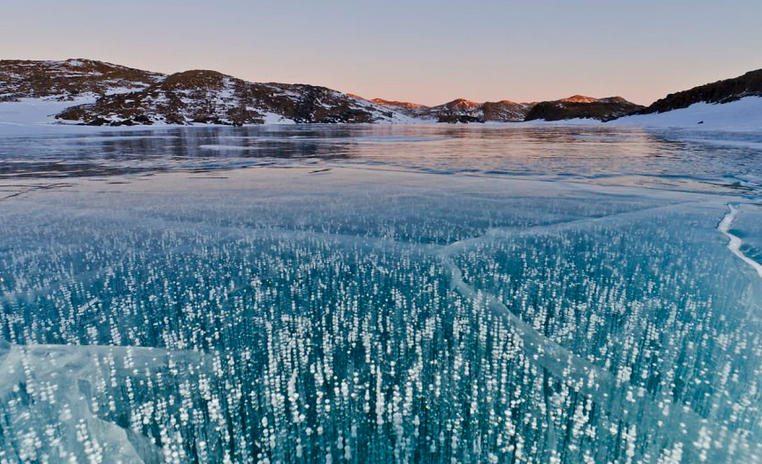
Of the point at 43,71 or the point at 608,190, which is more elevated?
the point at 43,71

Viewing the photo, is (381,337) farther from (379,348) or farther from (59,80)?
(59,80)

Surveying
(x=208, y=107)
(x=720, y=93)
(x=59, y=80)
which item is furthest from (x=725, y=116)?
(x=59, y=80)

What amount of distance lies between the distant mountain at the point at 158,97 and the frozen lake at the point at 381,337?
8973 cm

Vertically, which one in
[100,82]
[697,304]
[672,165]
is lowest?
[697,304]

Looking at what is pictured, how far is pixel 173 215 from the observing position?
903 cm

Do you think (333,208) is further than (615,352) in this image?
Yes

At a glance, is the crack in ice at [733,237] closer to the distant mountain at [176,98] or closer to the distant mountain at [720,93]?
the distant mountain at [176,98]

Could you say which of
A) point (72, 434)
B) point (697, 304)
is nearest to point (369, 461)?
point (72, 434)

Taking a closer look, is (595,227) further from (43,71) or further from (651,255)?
(43,71)

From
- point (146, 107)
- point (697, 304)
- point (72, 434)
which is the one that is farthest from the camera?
point (146, 107)

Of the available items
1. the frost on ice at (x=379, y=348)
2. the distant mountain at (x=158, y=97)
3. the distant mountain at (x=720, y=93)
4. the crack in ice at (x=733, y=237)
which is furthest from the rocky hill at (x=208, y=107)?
the distant mountain at (x=720, y=93)

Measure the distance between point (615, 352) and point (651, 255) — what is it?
335cm

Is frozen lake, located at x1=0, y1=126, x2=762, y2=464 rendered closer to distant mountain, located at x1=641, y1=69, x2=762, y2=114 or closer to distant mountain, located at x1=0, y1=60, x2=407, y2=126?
distant mountain, located at x1=0, y1=60, x2=407, y2=126

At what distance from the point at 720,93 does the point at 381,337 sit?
5801 inches
